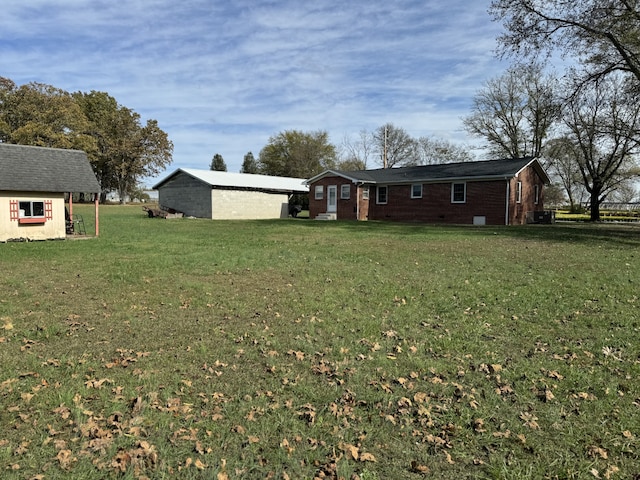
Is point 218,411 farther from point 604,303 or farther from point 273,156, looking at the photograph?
point 273,156

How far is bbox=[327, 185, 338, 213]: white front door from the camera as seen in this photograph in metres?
30.9

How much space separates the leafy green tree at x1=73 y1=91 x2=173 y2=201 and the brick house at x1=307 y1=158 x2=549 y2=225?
3601cm

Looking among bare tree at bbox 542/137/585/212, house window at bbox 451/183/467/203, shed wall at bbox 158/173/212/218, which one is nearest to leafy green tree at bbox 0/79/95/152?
shed wall at bbox 158/173/212/218

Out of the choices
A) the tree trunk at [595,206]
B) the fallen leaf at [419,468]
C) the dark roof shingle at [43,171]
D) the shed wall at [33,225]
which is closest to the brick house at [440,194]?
the tree trunk at [595,206]

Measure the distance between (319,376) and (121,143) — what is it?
60.4 m

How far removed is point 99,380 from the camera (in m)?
4.04

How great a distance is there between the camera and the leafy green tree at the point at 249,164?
80188 millimetres

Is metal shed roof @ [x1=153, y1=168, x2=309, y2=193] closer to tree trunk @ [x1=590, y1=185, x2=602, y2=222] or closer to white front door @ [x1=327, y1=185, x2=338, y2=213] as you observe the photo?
white front door @ [x1=327, y1=185, x2=338, y2=213]

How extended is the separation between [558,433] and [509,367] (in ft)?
3.96

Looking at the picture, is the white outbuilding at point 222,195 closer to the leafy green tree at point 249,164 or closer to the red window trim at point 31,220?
the red window trim at point 31,220

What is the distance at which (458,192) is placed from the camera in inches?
1054

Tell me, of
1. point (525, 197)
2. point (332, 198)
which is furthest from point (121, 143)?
point (525, 197)

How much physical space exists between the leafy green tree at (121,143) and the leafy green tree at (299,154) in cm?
1640

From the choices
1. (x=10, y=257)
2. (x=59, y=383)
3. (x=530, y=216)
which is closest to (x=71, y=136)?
(x=10, y=257)
